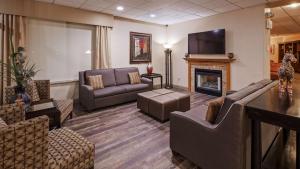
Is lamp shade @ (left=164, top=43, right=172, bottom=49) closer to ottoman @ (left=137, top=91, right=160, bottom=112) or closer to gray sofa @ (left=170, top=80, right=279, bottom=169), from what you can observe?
ottoman @ (left=137, top=91, right=160, bottom=112)

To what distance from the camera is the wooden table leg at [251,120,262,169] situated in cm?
155

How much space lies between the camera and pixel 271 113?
1.33 meters

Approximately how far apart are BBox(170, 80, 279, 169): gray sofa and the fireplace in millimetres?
3172

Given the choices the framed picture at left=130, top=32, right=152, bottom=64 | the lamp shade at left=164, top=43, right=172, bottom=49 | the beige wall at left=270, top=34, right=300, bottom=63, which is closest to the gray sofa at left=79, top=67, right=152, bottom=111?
the framed picture at left=130, top=32, right=152, bottom=64

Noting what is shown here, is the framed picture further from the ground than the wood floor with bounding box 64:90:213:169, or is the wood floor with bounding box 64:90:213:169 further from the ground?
the framed picture

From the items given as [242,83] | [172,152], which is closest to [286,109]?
[172,152]

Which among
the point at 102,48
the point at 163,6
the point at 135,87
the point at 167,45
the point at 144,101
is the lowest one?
the point at 144,101

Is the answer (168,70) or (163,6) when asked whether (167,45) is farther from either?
(163,6)

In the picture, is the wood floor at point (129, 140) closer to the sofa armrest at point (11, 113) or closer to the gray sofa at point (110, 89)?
the gray sofa at point (110, 89)

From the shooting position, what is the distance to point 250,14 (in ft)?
14.3

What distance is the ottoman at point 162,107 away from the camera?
3.22 m

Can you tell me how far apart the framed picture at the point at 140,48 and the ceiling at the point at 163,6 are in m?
0.86

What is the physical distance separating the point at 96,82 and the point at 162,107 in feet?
6.63

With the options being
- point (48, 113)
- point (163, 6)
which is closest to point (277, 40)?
point (163, 6)
